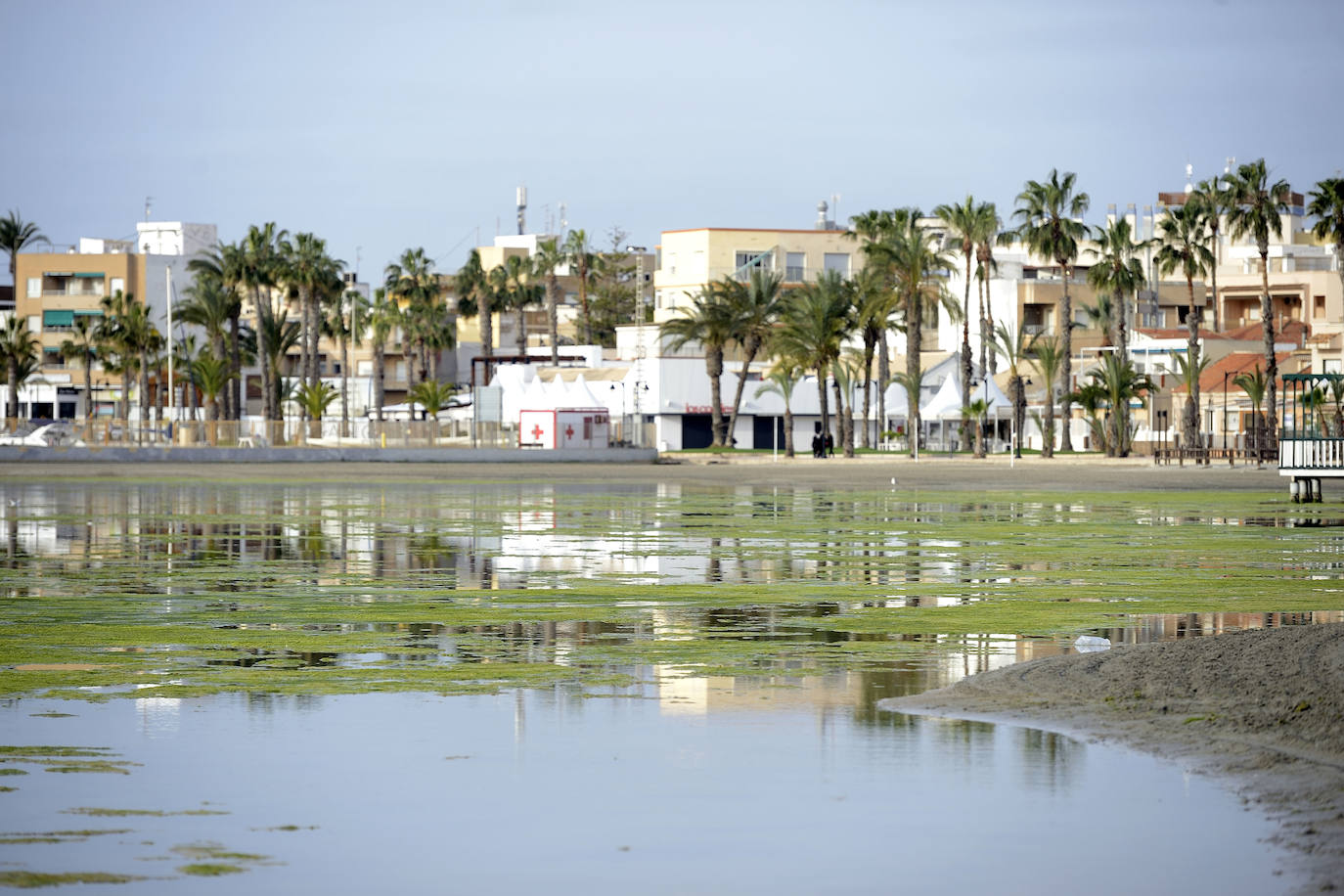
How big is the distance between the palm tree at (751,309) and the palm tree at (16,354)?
5285 cm

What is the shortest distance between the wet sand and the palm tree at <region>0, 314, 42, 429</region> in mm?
118905

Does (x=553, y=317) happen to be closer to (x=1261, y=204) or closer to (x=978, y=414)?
(x=978, y=414)

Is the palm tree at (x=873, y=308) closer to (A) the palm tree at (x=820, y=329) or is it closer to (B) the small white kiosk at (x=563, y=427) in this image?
(A) the palm tree at (x=820, y=329)

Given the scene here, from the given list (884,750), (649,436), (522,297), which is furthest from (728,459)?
(884,750)

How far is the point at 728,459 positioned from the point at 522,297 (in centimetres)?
5536

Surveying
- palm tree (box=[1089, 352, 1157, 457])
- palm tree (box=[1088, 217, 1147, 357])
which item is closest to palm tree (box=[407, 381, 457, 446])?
palm tree (box=[1088, 217, 1147, 357])

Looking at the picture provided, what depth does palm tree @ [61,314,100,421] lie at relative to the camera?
126125 millimetres

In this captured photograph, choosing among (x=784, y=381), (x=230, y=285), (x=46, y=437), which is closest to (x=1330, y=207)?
(x=784, y=381)

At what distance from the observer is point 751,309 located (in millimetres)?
95188

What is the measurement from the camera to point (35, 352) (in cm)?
13300

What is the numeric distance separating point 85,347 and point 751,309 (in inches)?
2161

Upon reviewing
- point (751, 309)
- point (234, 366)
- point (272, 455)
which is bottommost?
point (272, 455)

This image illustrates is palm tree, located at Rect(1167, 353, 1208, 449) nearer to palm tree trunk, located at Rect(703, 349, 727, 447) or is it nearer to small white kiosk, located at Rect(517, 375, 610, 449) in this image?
palm tree trunk, located at Rect(703, 349, 727, 447)

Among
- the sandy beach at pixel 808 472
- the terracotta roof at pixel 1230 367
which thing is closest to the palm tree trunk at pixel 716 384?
the sandy beach at pixel 808 472
